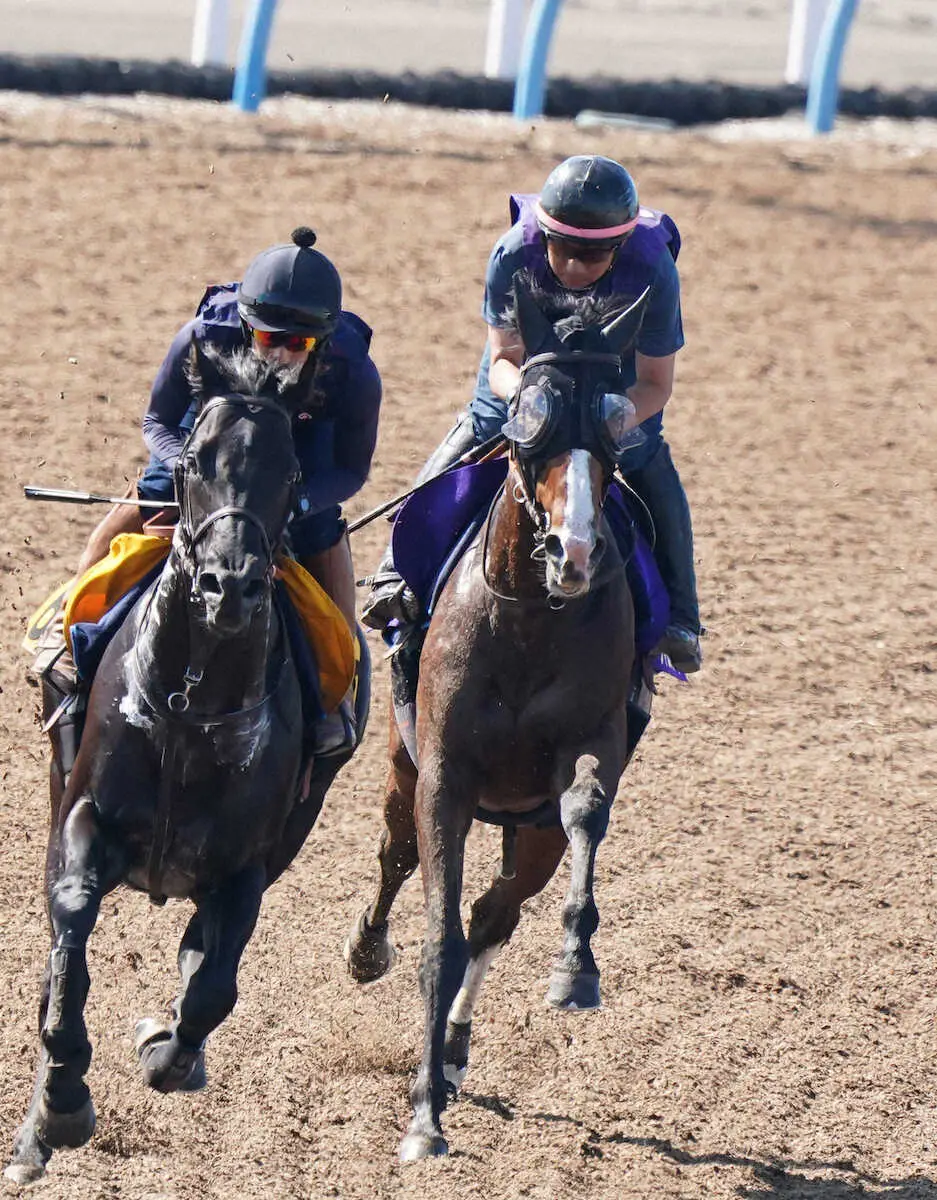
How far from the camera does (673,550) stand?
638cm

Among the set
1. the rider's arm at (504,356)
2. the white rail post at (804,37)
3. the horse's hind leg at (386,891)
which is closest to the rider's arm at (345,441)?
the rider's arm at (504,356)

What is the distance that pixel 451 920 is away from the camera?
557 cm

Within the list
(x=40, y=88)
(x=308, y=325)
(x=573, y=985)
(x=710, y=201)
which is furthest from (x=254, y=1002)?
(x=40, y=88)

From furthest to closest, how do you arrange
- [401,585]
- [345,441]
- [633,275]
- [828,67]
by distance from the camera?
[828,67]
[401,585]
[633,275]
[345,441]

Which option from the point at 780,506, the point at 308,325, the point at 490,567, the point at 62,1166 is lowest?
the point at 62,1166

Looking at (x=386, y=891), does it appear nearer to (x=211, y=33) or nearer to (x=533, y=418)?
(x=533, y=418)

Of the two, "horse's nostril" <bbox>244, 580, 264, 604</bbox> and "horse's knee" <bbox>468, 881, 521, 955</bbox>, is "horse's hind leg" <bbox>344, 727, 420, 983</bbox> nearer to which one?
"horse's knee" <bbox>468, 881, 521, 955</bbox>

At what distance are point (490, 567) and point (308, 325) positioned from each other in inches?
37.8

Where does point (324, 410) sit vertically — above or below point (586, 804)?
above

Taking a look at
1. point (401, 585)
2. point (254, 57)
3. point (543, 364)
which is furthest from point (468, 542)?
point (254, 57)

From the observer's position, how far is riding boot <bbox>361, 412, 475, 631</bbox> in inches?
250

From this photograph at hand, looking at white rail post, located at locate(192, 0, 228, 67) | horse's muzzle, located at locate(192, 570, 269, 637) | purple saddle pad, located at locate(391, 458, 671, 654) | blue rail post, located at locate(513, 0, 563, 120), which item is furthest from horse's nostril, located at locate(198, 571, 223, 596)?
white rail post, located at locate(192, 0, 228, 67)

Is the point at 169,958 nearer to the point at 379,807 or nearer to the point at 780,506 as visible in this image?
the point at 379,807

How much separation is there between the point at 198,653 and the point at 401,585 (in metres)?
1.33
